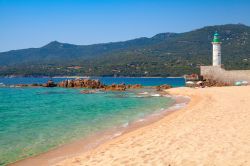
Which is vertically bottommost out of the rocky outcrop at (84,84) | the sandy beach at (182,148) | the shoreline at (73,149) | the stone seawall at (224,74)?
the rocky outcrop at (84,84)

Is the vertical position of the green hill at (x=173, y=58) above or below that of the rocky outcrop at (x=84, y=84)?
above

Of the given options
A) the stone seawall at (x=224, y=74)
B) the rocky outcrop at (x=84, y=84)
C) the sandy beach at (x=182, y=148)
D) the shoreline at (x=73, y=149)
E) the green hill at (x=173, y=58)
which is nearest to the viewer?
the sandy beach at (x=182, y=148)

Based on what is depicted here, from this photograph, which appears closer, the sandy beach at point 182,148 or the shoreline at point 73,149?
the sandy beach at point 182,148

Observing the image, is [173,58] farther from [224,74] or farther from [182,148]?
→ [182,148]

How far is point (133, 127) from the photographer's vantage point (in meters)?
16.2

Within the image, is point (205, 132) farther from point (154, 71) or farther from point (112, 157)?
point (154, 71)

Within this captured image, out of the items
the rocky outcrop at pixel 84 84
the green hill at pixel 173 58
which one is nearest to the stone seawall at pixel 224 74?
the rocky outcrop at pixel 84 84

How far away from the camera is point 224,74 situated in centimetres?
5106

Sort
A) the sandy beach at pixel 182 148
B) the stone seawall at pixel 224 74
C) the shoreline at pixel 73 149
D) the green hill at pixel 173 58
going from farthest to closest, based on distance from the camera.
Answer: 1. the green hill at pixel 173 58
2. the stone seawall at pixel 224 74
3. the shoreline at pixel 73 149
4. the sandy beach at pixel 182 148

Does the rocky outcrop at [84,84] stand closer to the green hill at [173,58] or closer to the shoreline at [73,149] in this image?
the shoreline at [73,149]

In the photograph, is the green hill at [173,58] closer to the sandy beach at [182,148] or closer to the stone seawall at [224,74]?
the stone seawall at [224,74]

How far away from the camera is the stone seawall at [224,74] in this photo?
159 feet

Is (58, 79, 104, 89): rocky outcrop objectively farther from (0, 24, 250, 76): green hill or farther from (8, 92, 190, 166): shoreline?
(0, 24, 250, 76): green hill

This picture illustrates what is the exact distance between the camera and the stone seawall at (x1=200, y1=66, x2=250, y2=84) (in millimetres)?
48500
